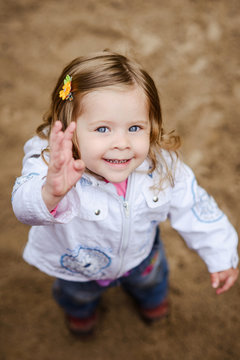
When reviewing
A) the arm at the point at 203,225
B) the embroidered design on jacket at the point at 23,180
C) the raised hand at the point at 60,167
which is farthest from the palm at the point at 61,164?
the arm at the point at 203,225

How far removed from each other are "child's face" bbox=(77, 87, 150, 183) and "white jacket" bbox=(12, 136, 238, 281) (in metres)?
0.08

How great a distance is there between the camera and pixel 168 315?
1646mm

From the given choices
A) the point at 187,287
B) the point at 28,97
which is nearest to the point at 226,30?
the point at 28,97

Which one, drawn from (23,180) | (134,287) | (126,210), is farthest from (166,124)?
(23,180)

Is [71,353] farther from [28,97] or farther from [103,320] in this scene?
[28,97]

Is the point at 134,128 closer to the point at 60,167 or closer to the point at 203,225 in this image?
the point at 60,167

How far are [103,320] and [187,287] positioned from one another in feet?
1.34

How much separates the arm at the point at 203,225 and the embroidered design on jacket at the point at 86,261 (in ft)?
0.82

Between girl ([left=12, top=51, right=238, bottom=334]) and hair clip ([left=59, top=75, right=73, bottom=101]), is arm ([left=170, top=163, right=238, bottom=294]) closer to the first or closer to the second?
girl ([left=12, top=51, right=238, bottom=334])

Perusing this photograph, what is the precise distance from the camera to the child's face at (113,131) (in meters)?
0.84

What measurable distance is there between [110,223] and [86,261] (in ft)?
0.53

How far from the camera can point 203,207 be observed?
43.8 inches

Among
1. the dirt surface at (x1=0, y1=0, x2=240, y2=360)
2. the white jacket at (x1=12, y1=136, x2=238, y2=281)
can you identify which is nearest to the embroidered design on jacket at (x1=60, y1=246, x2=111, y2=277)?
the white jacket at (x1=12, y1=136, x2=238, y2=281)

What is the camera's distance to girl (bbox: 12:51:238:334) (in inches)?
32.6
